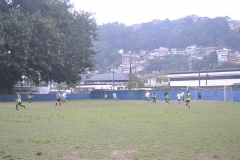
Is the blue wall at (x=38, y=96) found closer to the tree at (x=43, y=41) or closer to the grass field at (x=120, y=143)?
the tree at (x=43, y=41)

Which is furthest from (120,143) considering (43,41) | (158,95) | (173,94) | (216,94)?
(158,95)

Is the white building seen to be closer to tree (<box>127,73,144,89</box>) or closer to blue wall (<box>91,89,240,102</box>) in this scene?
tree (<box>127,73,144,89</box>)

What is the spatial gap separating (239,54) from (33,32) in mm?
100887

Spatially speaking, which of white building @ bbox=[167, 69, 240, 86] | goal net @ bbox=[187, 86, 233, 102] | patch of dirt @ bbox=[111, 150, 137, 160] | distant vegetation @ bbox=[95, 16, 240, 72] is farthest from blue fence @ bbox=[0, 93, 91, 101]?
distant vegetation @ bbox=[95, 16, 240, 72]

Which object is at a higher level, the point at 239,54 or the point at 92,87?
the point at 239,54

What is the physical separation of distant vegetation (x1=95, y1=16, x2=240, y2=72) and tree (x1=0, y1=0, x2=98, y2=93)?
224 ft

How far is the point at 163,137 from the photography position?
457 inches

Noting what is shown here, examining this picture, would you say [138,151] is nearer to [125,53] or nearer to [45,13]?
[45,13]

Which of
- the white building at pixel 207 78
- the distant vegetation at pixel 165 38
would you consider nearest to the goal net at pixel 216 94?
the white building at pixel 207 78

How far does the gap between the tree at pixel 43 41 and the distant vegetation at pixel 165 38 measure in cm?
6821

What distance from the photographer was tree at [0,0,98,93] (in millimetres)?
42406

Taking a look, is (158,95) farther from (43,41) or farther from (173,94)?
(43,41)

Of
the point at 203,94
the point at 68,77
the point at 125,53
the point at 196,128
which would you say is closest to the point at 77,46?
the point at 68,77

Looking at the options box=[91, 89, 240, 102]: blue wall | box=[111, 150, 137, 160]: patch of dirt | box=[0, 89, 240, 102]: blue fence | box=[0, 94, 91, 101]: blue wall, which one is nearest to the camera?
box=[111, 150, 137, 160]: patch of dirt
